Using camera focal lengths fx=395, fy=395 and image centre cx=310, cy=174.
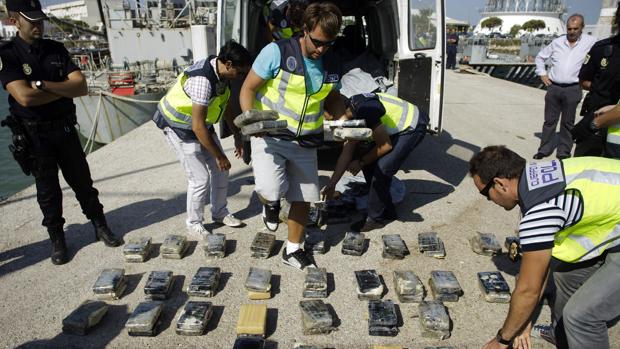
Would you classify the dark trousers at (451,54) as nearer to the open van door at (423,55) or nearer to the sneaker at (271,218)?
the open van door at (423,55)

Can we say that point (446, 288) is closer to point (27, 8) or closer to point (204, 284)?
point (204, 284)

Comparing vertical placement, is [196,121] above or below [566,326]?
above

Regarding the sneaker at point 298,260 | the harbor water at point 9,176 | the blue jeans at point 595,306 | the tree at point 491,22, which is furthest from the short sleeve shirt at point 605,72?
the tree at point 491,22

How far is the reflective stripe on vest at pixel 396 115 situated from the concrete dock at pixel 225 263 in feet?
3.38

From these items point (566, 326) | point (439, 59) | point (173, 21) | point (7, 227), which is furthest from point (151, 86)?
point (566, 326)

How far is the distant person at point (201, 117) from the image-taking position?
3.07 metres

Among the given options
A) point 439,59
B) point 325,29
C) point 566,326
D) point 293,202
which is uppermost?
point 325,29

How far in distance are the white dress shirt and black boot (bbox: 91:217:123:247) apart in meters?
5.85

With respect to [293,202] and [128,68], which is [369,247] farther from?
[128,68]

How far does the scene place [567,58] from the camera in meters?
5.36

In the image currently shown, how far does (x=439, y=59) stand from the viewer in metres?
4.60

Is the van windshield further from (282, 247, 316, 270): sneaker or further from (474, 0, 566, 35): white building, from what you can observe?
(474, 0, 566, 35): white building

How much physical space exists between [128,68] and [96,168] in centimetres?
1073

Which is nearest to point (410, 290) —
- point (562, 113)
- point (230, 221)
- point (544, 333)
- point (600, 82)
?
point (544, 333)
